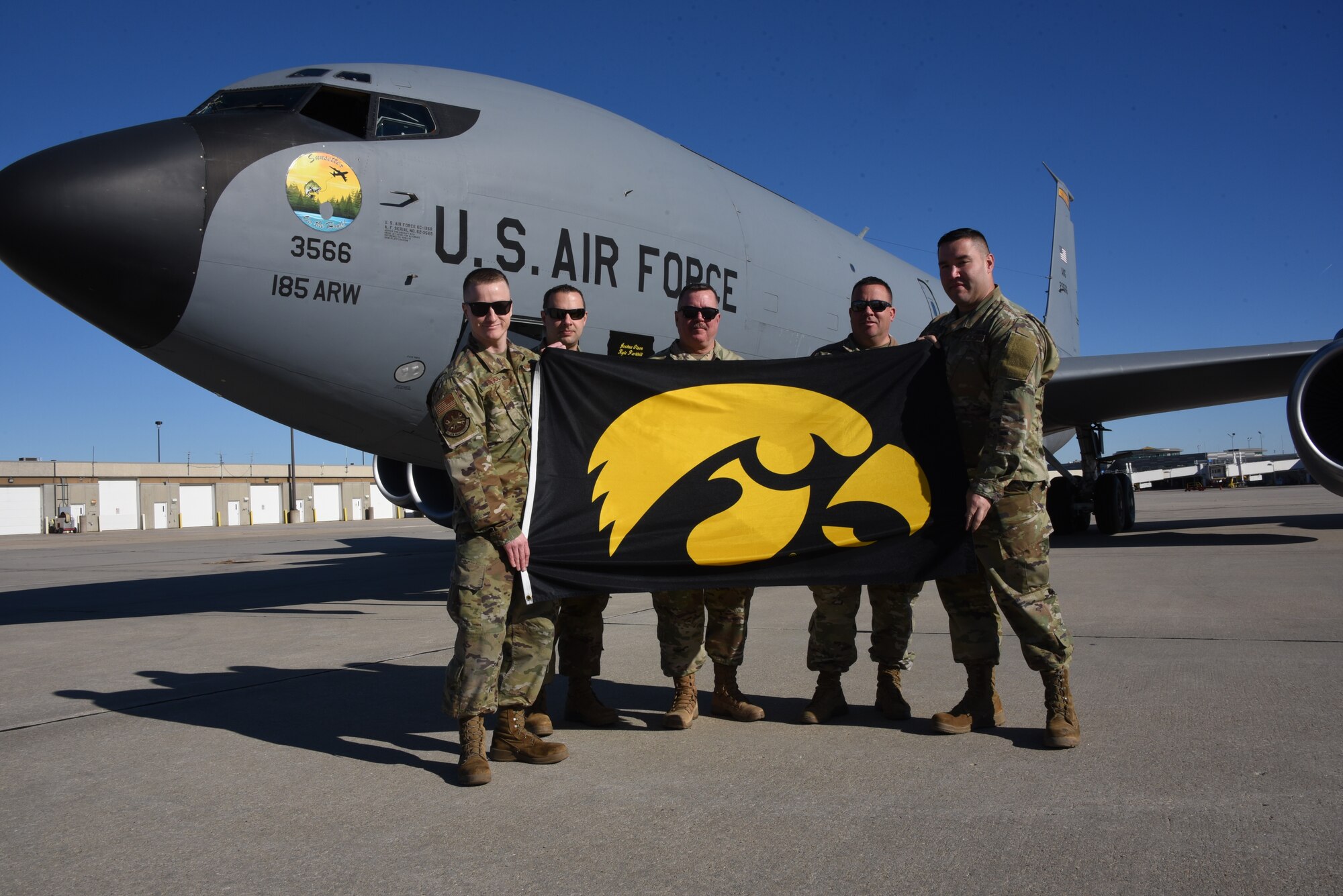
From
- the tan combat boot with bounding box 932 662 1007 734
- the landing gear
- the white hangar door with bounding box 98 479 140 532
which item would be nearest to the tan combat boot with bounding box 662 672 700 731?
the tan combat boot with bounding box 932 662 1007 734

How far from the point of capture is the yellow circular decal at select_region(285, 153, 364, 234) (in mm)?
5121

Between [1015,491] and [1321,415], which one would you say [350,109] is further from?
[1321,415]

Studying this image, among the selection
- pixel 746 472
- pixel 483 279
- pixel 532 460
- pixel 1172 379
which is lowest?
pixel 746 472

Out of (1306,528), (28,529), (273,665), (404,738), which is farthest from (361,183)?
Answer: (28,529)

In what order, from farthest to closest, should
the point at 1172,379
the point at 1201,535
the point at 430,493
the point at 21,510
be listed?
1. the point at 21,510
2. the point at 1201,535
3. the point at 1172,379
4. the point at 430,493

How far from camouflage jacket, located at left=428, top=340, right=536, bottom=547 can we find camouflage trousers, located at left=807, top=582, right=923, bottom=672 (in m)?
1.42

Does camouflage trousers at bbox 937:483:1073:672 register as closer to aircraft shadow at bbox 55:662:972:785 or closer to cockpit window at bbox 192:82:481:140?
aircraft shadow at bbox 55:662:972:785

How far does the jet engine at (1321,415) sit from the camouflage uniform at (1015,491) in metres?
6.71

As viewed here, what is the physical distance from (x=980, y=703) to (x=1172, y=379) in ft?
30.4

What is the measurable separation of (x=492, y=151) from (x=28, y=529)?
54383 mm

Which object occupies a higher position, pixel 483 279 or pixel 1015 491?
pixel 483 279

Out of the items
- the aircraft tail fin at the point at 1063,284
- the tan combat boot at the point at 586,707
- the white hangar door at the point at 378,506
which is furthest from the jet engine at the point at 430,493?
the white hangar door at the point at 378,506

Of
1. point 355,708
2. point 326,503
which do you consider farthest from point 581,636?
point 326,503

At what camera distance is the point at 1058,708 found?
10.9 feet
